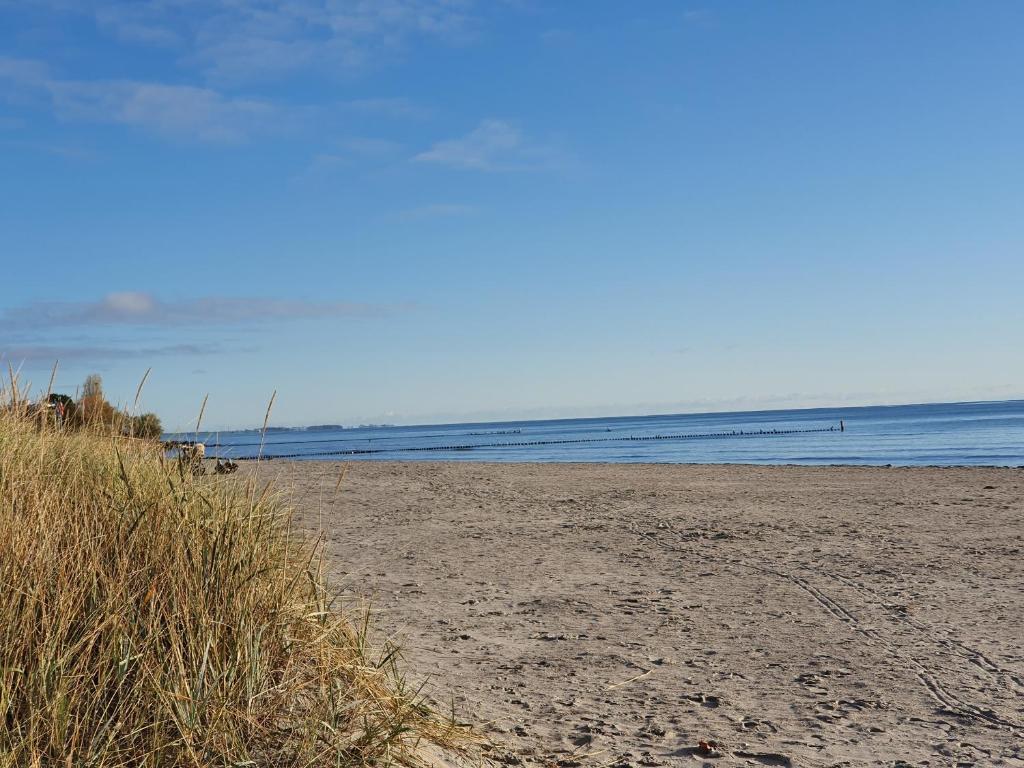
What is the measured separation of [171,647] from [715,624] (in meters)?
4.66

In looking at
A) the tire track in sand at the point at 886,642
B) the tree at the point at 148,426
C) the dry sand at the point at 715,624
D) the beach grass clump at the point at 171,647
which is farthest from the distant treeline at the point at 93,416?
the tire track in sand at the point at 886,642

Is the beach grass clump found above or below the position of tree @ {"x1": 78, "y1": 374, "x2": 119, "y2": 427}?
below

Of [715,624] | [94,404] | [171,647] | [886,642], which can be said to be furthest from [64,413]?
[886,642]

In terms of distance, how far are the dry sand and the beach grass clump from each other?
1.03 meters

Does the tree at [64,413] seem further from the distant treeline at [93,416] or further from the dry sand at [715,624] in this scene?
the dry sand at [715,624]

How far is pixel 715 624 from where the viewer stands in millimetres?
6926

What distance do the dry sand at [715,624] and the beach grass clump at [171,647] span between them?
103 cm

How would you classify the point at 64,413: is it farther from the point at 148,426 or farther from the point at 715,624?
the point at 715,624

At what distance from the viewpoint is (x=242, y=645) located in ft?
12.0

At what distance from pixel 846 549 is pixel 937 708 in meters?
5.83

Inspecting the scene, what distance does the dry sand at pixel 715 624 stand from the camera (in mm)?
4594

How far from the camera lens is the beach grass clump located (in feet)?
10.6

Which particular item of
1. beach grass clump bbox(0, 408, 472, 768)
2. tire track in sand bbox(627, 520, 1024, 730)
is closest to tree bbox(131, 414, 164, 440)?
beach grass clump bbox(0, 408, 472, 768)

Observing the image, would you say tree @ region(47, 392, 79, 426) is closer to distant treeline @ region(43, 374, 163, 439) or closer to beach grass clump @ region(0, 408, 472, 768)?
distant treeline @ region(43, 374, 163, 439)
